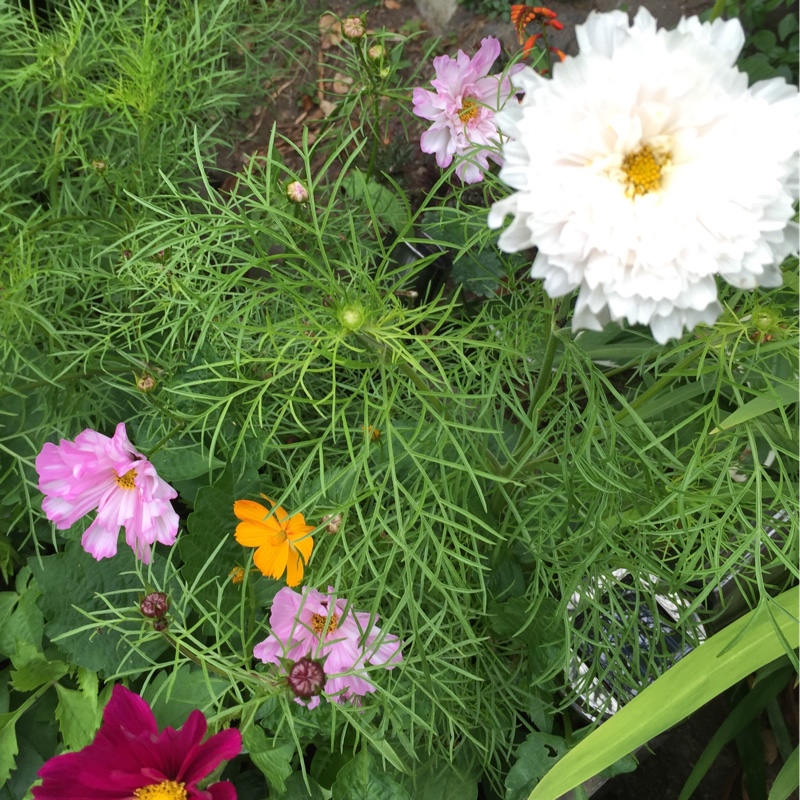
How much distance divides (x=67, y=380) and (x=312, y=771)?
0.54 m

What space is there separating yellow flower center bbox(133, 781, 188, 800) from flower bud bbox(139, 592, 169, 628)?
14 centimetres

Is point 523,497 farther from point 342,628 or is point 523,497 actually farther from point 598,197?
point 598,197

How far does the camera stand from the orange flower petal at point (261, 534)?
68 cm

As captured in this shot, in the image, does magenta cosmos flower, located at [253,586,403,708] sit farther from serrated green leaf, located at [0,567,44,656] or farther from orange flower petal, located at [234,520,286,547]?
serrated green leaf, located at [0,567,44,656]

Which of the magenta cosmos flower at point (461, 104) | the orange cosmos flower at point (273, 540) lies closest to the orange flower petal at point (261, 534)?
the orange cosmos flower at point (273, 540)

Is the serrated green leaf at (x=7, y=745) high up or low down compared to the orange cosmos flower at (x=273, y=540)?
down

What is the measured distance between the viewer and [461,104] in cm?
78

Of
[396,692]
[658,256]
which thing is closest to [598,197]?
[658,256]

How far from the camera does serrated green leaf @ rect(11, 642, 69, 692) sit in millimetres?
773

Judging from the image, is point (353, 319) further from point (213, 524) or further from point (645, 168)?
point (213, 524)

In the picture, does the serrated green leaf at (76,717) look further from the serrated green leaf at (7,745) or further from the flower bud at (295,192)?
the flower bud at (295,192)

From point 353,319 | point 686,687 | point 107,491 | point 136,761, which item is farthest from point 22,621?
point 686,687

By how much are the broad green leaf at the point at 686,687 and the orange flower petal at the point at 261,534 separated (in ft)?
1.13

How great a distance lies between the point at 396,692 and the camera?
751mm
